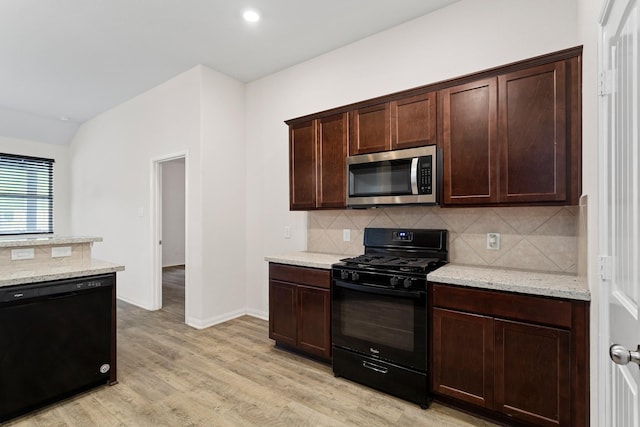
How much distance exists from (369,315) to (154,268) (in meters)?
3.33

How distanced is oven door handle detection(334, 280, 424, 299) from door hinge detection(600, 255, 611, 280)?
1027 mm

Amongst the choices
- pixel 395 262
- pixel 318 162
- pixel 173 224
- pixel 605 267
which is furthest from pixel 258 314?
pixel 173 224

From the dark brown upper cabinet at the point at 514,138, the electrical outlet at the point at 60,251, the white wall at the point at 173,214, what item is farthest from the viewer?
the white wall at the point at 173,214

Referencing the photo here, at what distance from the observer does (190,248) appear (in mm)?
3928

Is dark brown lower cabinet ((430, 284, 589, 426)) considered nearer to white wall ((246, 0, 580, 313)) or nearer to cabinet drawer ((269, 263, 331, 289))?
cabinet drawer ((269, 263, 331, 289))

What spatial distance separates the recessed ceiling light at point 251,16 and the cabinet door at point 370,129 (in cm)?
123

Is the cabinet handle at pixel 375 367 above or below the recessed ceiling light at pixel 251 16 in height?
below

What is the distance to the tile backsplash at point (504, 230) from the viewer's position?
7.30 ft

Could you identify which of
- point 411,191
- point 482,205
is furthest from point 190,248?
point 482,205

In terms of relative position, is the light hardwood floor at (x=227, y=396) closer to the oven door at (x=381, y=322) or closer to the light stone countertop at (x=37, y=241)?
the oven door at (x=381, y=322)

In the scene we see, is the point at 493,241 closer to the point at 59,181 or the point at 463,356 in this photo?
the point at 463,356

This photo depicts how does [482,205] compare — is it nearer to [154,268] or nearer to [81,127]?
[154,268]

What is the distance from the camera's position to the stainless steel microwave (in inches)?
95.1

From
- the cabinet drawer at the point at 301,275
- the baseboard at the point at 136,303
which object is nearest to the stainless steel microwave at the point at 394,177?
the cabinet drawer at the point at 301,275
